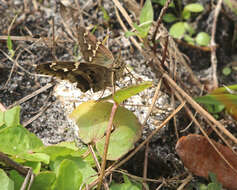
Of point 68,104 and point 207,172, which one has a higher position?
point 68,104

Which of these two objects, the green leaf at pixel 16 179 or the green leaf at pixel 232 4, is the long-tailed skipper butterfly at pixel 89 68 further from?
the green leaf at pixel 232 4

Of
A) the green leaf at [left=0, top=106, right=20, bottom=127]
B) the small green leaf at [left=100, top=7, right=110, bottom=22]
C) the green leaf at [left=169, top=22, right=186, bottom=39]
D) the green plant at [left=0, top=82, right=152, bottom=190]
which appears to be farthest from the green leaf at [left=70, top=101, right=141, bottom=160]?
the green leaf at [left=169, top=22, right=186, bottom=39]

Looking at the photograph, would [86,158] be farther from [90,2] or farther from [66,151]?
[90,2]

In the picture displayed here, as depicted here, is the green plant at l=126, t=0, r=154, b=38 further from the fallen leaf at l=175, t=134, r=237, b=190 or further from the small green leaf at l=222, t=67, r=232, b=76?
the small green leaf at l=222, t=67, r=232, b=76

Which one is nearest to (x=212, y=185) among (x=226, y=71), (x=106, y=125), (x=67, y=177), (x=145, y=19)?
(x=106, y=125)

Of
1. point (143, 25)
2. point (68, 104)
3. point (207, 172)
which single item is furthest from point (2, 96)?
point (207, 172)

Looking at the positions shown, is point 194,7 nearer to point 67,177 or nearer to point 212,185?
point 212,185

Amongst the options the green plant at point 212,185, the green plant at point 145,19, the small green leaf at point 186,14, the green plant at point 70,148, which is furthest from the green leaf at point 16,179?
the small green leaf at point 186,14
